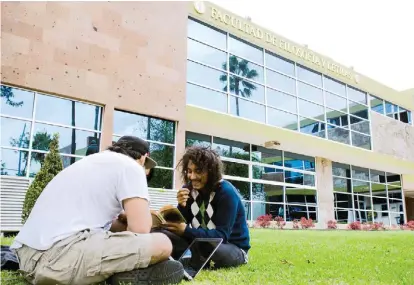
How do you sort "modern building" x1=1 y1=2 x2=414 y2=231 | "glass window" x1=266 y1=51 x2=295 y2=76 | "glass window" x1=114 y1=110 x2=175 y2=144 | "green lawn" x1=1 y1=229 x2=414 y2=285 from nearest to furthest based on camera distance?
"green lawn" x1=1 y1=229 x2=414 y2=285 < "modern building" x1=1 y1=2 x2=414 y2=231 < "glass window" x1=114 y1=110 x2=175 y2=144 < "glass window" x1=266 y1=51 x2=295 y2=76

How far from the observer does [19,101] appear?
10.1m

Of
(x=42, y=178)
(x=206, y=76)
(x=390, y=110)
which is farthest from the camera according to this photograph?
(x=390, y=110)

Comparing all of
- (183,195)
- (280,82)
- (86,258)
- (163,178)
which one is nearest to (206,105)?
(163,178)

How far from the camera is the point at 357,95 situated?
2241cm

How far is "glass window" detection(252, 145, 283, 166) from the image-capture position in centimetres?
1716

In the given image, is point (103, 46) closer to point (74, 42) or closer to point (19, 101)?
point (74, 42)

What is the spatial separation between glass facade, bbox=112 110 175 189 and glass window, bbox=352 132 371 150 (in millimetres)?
12188

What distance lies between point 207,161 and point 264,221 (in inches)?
483

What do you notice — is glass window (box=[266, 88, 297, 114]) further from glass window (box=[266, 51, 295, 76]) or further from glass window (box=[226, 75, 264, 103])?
glass window (box=[266, 51, 295, 76])

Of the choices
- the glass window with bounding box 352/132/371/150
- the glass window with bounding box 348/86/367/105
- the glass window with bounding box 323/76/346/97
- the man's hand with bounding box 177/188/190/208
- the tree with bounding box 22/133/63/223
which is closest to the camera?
the man's hand with bounding box 177/188/190/208

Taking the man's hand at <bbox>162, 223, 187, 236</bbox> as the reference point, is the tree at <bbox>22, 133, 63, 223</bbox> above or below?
above

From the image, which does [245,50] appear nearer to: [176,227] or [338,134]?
[338,134]

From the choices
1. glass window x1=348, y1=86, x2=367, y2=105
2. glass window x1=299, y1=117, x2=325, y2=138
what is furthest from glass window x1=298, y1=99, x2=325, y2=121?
glass window x1=348, y1=86, x2=367, y2=105

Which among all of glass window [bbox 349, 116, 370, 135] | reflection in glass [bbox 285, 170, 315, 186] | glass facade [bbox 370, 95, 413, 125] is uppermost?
glass facade [bbox 370, 95, 413, 125]
